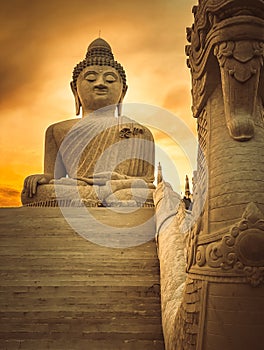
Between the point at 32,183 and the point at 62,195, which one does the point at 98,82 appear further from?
the point at 62,195

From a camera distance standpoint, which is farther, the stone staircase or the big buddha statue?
the big buddha statue

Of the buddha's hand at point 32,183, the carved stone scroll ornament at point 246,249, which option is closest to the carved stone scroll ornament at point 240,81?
the carved stone scroll ornament at point 246,249

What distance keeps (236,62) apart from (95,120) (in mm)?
6828

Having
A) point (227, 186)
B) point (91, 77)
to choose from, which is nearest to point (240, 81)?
point (227, 186)

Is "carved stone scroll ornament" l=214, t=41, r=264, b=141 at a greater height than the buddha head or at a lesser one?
lesser

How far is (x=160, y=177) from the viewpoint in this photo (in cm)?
679

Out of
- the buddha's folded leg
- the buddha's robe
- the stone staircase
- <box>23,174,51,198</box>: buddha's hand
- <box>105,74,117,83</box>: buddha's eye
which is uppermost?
<box>105,74,117,83</box>: buddha's eye

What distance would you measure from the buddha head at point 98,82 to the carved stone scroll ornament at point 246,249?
295 inches

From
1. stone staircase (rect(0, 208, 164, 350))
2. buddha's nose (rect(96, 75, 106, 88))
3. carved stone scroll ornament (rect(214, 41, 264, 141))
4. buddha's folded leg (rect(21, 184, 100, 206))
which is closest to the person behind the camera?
carved stone scroll ornament (rect(214, 41, 264, 141))

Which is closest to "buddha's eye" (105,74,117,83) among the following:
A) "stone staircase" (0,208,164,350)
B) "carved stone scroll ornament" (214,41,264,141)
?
"stone staircase" (0,208,164,350)

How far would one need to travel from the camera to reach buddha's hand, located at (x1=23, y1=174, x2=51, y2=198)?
7570mm

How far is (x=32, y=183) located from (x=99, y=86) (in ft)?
10.0

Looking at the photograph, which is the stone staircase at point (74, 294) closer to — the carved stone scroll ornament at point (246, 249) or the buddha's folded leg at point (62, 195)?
the carved stone scroll ornament at point (246, 249)

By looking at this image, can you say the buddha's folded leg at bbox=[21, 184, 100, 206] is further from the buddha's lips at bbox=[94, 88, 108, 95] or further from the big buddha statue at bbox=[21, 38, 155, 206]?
the buddha's lips at bbox=[94, 88, 108, 95]
